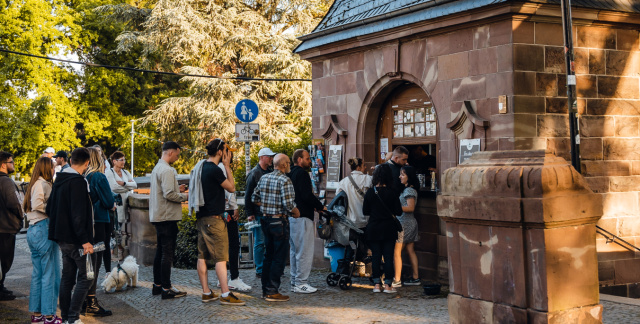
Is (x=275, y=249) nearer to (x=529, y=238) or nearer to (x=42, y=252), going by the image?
(x=42, y=252)

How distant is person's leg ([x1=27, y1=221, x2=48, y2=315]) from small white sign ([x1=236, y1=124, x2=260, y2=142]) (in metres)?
5.33

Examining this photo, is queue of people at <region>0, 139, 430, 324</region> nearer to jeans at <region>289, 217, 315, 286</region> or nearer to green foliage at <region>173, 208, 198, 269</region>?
jeans at <region>289, 217, 315, 286</region>

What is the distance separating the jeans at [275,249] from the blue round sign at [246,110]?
4.43 meters

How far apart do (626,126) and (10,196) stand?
8.44 m

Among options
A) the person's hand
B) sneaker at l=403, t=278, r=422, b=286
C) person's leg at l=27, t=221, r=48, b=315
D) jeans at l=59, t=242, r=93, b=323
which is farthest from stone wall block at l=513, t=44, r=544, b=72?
person's leg at l=27, t=221, r=48, b=315

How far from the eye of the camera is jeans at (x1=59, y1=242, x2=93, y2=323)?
25.1ft

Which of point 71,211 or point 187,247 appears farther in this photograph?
point 187,247

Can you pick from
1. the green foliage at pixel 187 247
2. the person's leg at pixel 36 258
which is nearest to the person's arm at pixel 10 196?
the person's leg at pixel 36 258

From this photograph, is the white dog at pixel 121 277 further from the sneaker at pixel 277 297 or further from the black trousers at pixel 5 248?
the sneaker at pixel 277 297

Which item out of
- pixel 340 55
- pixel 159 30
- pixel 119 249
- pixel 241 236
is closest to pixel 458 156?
pixel 340 55

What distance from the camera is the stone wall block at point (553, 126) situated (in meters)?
9.81

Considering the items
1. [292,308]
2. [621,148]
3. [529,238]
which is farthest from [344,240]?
[529,238]

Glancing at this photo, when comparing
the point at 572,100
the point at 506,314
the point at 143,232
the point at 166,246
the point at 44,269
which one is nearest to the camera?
the point at 506,314

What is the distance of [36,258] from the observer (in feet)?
27.0
